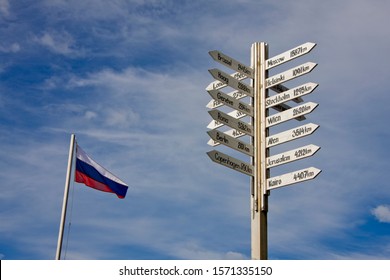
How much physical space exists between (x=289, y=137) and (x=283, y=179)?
88 cm

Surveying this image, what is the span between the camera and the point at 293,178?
11.1 metres

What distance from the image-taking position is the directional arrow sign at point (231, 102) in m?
11.7

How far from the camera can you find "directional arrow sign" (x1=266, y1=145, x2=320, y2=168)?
36.3ft

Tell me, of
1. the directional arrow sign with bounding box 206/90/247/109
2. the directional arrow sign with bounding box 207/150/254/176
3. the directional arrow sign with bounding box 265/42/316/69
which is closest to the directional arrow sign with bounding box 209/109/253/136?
the directional arrow sign with bounding box 206/90/247/109

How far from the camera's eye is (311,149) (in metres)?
11.0

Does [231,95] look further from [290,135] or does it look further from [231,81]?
[290,135]

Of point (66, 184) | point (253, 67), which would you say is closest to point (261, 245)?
point (253, 67)

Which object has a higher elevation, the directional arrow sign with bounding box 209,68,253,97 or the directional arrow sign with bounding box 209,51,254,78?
the directional arrow sign with bounding box 209,51,254,78

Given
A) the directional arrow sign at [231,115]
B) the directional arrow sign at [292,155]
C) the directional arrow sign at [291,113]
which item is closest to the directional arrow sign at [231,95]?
the directional arrow sign at [231,115]

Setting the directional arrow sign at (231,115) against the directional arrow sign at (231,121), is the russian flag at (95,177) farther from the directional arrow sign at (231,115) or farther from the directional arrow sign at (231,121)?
the directional arrow sign at (231,121)

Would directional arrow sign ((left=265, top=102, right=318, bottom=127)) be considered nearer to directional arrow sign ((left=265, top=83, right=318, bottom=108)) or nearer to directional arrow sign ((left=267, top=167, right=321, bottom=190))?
directional arrow sign ((left=265, top=83, right=318, bottom=108))

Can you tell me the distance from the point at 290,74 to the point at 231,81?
126 cm
